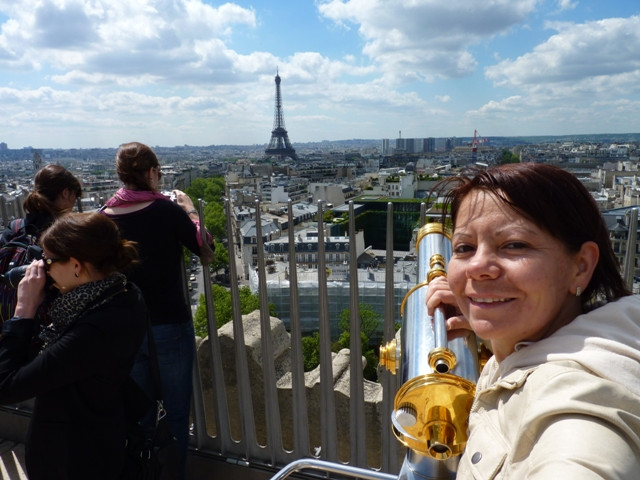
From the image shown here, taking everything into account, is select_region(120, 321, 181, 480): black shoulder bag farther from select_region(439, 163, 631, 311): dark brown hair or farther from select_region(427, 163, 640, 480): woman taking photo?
select_region(439, 163, 631, 311): dark brown hair

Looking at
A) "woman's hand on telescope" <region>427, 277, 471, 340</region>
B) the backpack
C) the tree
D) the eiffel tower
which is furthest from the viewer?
the eiffel tower

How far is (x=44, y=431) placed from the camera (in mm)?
1954

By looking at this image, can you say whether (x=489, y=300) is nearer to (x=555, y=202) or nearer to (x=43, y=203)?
(x=555, y=202)

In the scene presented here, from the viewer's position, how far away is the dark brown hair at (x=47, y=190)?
2605 mm

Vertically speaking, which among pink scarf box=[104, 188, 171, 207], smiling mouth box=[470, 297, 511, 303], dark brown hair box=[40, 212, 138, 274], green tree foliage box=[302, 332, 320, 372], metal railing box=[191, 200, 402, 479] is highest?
pink scarf box=[104, 188, 171, 207]

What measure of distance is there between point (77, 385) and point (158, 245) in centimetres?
81

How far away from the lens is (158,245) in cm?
258

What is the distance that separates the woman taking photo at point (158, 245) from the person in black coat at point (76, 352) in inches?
18.7

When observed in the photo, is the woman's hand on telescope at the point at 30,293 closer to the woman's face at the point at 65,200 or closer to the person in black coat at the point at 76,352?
the person in black coat at the point at 76,352

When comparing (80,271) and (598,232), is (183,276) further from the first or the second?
(598,232)

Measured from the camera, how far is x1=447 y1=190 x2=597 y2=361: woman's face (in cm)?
94

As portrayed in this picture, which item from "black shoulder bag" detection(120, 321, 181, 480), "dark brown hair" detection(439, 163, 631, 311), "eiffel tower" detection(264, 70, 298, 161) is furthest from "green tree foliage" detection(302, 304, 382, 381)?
"eiffel tower" detection(264, 70, 298, 161)

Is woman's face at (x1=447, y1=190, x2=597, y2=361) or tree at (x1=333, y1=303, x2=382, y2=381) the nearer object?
woman's face at (x1=447, y1=190, x2=597, y2=361)

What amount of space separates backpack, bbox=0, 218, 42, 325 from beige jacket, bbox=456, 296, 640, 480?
84.0 inches
